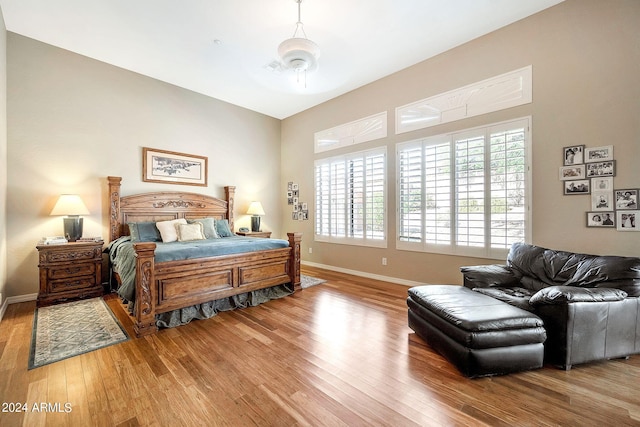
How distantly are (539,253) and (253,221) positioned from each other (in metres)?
4.85

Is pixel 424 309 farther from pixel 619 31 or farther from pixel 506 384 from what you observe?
pixel 619 31

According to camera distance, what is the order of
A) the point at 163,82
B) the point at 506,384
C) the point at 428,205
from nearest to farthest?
the point at 506,384 → the point at 428,205 → the point at 163,82

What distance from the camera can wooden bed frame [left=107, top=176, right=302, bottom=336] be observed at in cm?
261

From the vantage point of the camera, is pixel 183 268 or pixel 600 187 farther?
pixel 183 268

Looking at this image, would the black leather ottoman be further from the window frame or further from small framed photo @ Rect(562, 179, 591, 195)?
the window frame

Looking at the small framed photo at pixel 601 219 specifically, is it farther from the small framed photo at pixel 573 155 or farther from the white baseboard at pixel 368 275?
the white baseboard at pixel 368 275

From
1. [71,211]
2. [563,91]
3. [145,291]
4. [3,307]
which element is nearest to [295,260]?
[145,291]

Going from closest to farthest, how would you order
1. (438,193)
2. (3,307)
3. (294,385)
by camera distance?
1. (294,385)
2. (3,307)
3. (438,193)

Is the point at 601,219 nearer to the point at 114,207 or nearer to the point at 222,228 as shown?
the point at 222,228

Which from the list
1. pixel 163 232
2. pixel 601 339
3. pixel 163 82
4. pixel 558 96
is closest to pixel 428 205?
pixel 558 96

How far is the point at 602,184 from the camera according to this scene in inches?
107

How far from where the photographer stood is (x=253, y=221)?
5785 mm

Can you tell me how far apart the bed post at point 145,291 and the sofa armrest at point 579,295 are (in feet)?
11.5

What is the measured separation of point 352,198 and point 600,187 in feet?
10.6
